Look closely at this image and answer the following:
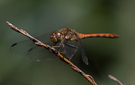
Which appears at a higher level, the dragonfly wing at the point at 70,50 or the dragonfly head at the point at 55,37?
the dragonfly head at the point at 55,37

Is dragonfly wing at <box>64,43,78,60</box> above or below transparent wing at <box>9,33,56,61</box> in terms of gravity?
above

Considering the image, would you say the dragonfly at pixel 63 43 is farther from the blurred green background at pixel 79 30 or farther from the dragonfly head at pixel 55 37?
the blurred green background at pixel 79 30

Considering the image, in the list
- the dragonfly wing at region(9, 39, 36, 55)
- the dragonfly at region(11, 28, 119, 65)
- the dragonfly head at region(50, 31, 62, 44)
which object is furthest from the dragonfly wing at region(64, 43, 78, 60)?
the dragonfly wing at region(9, 39, 36, 55)

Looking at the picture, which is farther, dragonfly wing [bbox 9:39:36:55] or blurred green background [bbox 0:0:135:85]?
blurred green background [bbox 0:0:135:85]

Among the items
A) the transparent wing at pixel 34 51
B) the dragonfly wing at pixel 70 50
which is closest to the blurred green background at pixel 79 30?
the transparent wing at pixel 34 51

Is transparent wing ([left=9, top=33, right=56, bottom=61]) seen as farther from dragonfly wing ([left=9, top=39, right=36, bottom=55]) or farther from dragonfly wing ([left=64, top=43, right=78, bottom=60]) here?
dragonfly wing ([left=64, top=43, right=78, bottom=60])

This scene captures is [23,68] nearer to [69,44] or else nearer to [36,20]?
[36,20]

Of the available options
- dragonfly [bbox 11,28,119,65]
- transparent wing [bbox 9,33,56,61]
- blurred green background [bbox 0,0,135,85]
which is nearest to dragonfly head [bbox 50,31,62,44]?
dragonfly [bbox 11,28,119,65]

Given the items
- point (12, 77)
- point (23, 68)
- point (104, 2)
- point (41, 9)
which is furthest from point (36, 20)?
point (104, 2)
